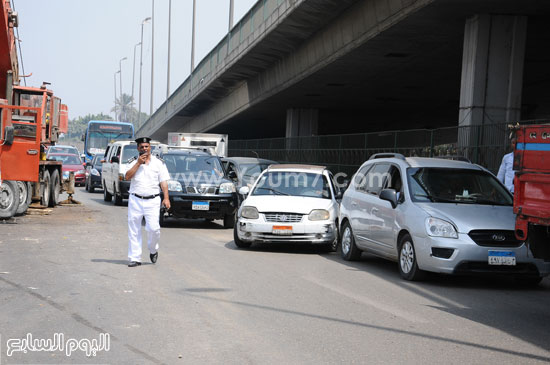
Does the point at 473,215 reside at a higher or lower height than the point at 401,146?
lower

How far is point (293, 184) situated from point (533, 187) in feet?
24.6

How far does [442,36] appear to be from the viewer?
19922mm

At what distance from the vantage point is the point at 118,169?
945 inches

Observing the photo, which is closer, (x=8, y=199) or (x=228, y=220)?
(x=8, y=199)

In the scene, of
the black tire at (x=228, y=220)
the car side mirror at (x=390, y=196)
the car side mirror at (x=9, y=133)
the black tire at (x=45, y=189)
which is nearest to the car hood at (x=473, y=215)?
the car side mirror at (x=390, y=196)

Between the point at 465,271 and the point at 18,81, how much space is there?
14268 mm

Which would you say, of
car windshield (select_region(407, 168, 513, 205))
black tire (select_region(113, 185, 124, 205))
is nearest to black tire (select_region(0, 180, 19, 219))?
black tire (select_region(113, 185, 124, 205))

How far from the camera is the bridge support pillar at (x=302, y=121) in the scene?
3922 cm

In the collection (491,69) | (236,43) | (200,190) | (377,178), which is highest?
(236,43)

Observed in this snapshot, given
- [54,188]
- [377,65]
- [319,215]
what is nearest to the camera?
[319,215]

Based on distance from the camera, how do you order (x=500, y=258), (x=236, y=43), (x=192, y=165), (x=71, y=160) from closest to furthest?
1. (x=500, y=258)
2. (x=192, y=165)
3. (x=236, y=43)
4. (x=71, y=160)

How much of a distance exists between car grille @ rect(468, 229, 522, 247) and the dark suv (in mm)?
8528

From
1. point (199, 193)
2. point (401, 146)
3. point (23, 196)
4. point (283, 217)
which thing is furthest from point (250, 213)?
point (401, 146)

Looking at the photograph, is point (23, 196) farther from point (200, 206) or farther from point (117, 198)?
point (117, 198)
